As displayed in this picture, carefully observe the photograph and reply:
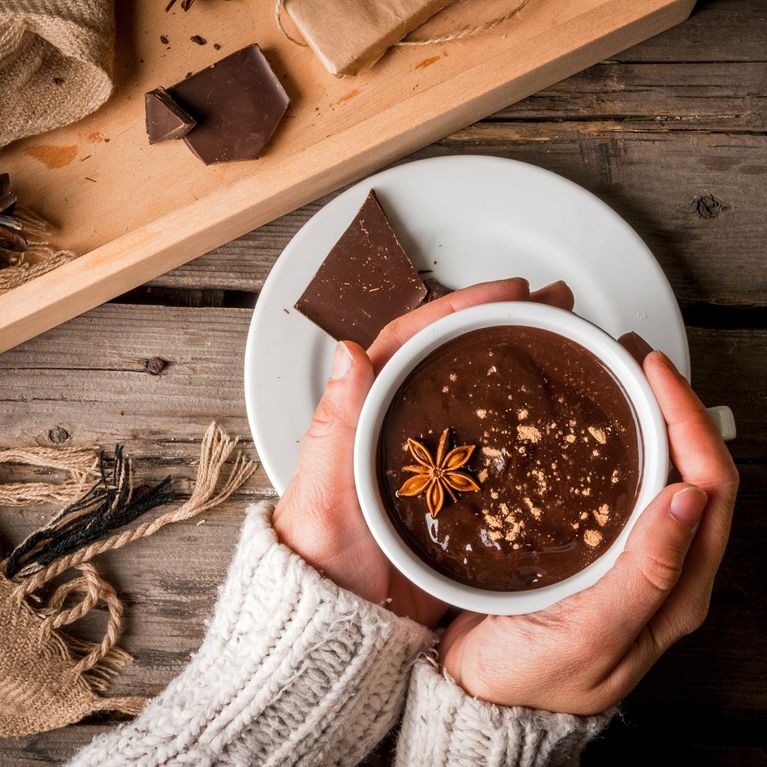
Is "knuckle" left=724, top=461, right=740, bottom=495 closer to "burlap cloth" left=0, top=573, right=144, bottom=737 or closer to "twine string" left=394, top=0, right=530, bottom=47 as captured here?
"twine string" left=394, top=0, right=530, bottom=47

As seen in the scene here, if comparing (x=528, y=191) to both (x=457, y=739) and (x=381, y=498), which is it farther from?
(x=457, y=739)

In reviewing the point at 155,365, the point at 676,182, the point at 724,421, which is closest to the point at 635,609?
the point at 724,421

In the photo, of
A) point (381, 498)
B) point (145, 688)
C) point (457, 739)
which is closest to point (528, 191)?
point (381, 498)

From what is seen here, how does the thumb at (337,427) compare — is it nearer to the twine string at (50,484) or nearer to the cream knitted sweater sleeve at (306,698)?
the cream knitted sweater sleeve at (306,698)

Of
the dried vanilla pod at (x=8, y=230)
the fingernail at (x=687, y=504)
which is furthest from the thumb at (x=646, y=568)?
the dried vanilla pod at (x=8, y=230)

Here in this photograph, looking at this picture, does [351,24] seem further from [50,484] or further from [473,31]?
[50,484]

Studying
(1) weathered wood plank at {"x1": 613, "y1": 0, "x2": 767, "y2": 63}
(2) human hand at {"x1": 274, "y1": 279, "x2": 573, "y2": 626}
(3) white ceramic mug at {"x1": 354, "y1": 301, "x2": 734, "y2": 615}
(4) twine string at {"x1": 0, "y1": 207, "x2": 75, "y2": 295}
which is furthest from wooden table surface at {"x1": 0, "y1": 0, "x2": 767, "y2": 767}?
(3) white ceramic mug at {"x1": 354, "y1": 301, "x2": 734, "y2": 615}
